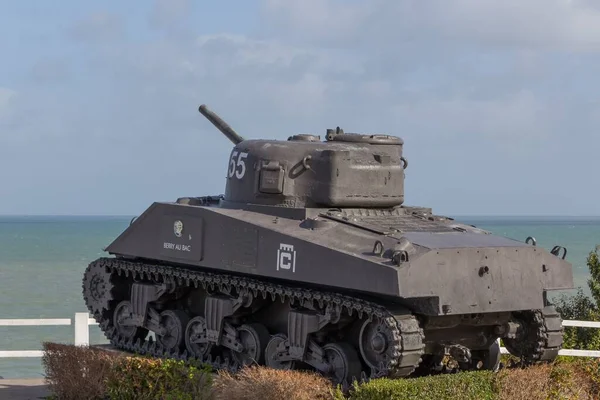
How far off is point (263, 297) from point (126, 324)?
12.3 ft

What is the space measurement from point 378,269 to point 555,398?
294 centimetres

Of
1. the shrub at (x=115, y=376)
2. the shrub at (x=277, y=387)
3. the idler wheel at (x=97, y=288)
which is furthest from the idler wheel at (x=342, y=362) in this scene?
the idler wheel at (x=97, y=288)

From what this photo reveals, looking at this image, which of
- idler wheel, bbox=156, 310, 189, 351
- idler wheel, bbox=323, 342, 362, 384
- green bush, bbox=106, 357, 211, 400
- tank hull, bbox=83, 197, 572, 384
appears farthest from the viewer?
idler wheel, bbox=156, 310, 189, 351

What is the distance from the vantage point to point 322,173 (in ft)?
59.9

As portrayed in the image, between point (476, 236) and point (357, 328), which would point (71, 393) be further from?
point (476, 236)

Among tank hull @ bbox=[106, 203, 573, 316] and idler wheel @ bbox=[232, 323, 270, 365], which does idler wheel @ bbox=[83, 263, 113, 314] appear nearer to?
tank hull @ bbox=[106, 203, 573, 316]

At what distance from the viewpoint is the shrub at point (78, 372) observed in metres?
17.0

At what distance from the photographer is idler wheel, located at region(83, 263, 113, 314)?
20.8 metres

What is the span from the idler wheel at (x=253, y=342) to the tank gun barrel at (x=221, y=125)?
3.87m

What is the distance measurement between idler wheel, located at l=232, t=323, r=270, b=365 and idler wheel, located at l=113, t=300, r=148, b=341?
8.65 ft

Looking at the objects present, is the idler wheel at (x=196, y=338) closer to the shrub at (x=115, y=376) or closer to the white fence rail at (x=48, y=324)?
the white fence rail at (x=48, y=324)

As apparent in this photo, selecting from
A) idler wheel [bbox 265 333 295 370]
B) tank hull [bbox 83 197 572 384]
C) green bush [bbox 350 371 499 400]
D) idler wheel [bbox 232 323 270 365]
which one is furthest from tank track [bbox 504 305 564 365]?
idler wheel [bbox 232 323 270 365]

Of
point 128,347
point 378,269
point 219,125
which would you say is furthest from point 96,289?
point 378,269

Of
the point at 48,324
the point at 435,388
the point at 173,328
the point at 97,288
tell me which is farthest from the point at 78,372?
the point at 435,388
